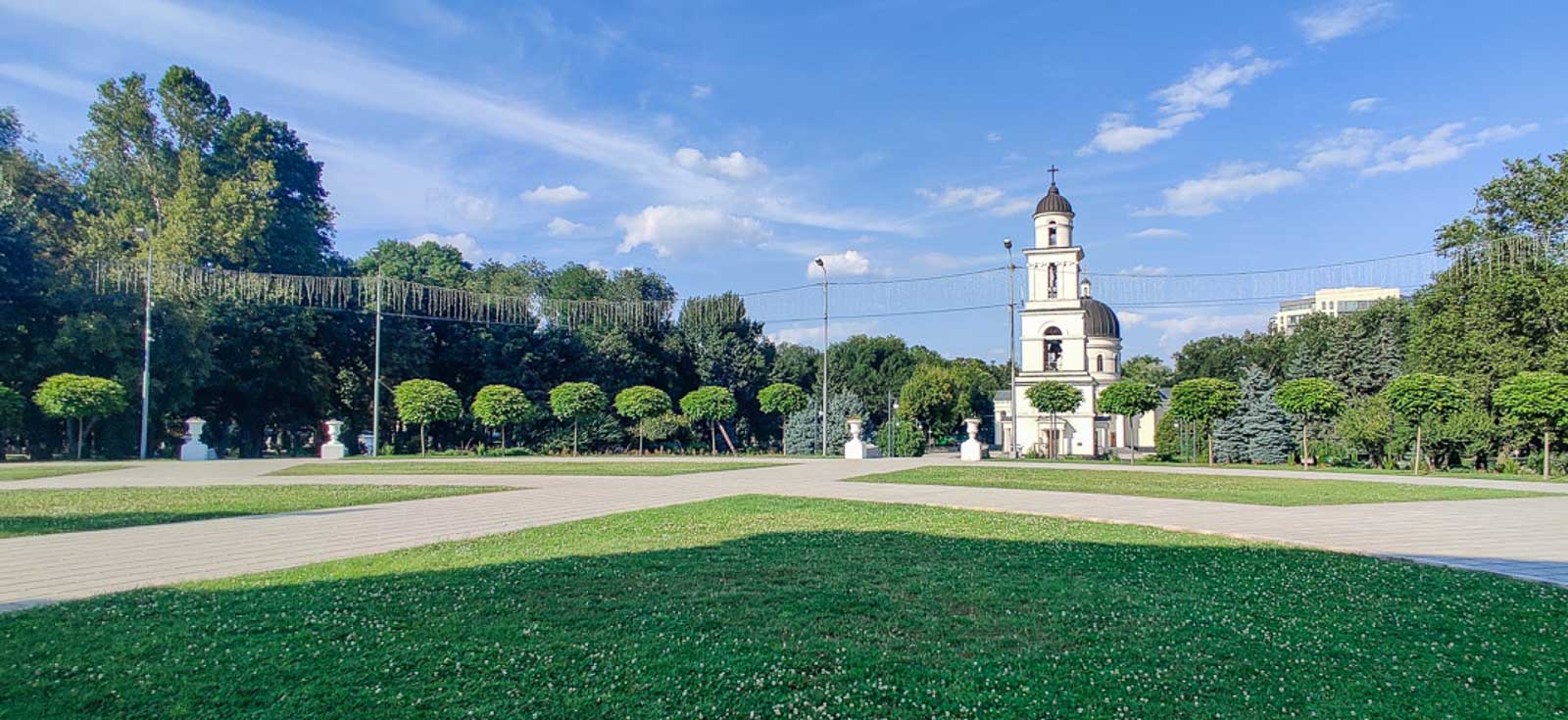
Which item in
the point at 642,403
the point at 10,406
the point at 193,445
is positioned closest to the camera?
the point at 10,406

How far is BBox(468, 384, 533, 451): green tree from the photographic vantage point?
3133 cm

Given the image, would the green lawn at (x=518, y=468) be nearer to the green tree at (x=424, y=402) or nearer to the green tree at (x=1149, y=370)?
the green tree at (x=424, y=402)

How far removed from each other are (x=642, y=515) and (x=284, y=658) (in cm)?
700

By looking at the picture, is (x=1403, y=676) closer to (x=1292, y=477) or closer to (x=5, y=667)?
(x=5, y=667)

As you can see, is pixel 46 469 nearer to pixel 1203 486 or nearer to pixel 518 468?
pixel 518 468

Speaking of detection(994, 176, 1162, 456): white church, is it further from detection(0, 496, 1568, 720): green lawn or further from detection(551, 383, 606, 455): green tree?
detection(0, 496, 1568, 720): green lawn

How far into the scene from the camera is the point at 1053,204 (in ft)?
133

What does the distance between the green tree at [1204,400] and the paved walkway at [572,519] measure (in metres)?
10.2

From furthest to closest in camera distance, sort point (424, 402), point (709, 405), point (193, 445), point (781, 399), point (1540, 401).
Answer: point (781, 399) → point (709, 405) → point (424, 402) → point (193, 445) → point (1540, 401)

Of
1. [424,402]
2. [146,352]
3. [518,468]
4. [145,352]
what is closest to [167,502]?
[518,468]

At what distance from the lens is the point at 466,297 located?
33.4 m

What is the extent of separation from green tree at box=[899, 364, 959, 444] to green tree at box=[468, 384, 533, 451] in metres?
25.2

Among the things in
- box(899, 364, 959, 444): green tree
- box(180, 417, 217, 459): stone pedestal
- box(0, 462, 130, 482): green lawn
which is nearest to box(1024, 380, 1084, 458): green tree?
box(899, 364, 959, 444): green tree

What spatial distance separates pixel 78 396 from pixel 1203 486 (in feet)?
98.3
